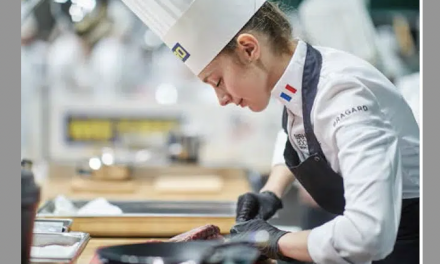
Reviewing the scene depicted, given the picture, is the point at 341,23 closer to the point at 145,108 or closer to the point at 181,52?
the point at 181,52

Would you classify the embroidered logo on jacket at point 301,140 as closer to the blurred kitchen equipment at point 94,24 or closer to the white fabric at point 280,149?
the white fabric at point 280,149

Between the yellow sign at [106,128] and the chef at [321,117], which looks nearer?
the chef at [321,117]

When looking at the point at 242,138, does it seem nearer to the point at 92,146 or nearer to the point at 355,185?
the point at 92,146

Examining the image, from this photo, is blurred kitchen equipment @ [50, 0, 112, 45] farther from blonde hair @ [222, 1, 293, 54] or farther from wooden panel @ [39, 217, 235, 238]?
blonde hair @ [222, 1, 293, 54]

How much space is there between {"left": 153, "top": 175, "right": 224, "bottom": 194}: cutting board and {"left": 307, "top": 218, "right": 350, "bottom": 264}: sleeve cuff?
4.60 feet

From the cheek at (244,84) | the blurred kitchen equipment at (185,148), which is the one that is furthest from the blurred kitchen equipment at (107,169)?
the cheek at (244,84)

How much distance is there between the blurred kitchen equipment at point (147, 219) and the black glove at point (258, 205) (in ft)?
0.12

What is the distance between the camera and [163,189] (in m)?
2.69

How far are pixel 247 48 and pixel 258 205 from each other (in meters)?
0.44

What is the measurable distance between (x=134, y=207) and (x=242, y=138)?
2.21 metres

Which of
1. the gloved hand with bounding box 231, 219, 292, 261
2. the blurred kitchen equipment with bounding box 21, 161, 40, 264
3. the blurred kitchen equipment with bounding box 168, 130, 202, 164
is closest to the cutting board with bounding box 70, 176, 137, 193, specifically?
the blurred kitchen equipment with bounding box 168, 130, 202, 164

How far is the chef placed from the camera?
108cm

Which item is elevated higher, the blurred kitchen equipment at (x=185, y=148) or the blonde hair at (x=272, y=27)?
the blonde hair at (x=272, y=27)

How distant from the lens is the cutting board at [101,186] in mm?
2646
